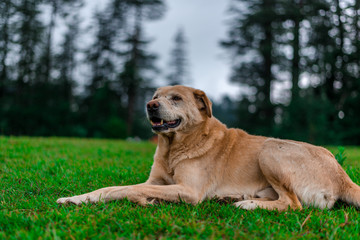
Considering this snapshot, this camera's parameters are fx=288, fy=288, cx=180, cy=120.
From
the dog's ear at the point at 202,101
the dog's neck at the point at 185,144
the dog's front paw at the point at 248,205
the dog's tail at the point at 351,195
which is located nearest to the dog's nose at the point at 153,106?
the dog's neck at the point at 185,144

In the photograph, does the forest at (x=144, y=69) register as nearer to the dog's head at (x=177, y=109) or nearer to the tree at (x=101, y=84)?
the tree at (x=101, y=84)

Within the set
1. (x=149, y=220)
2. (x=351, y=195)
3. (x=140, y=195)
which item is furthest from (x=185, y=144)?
(x=351, y=195)

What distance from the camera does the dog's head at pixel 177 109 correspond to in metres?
3.82

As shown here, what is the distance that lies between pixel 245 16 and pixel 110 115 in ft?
46.1

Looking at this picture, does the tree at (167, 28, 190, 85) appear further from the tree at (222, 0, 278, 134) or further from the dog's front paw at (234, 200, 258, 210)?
the dog's front paw at (234, 200, 258, 210)

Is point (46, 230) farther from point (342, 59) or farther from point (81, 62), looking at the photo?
point (81, 62)

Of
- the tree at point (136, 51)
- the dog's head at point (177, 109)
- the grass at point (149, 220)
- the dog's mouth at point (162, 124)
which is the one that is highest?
the tree at point (136, 51)

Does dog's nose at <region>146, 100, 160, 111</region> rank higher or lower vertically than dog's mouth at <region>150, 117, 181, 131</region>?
higher

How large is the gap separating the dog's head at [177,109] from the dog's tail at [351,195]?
1.88 meters

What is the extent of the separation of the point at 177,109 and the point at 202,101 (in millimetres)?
454

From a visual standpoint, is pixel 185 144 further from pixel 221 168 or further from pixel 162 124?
pixel 221 168

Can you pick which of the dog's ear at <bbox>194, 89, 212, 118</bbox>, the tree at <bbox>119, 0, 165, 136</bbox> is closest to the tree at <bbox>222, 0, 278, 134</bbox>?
the tree at <bbox>119, 0, 165, 136</bbox>

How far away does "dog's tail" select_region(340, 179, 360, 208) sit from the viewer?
318 centimetres

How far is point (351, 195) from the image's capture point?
10.5 feet
